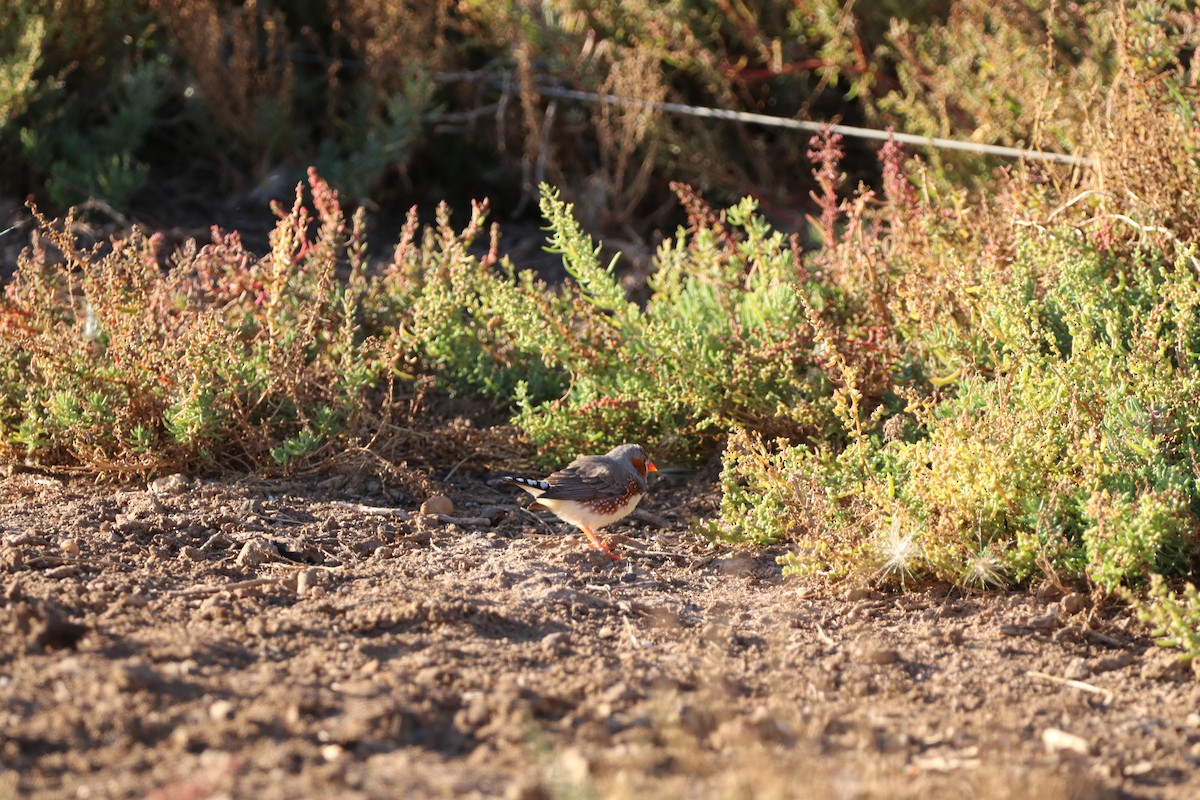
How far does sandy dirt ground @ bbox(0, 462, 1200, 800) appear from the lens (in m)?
2.49

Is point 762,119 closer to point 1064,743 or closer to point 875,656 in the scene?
point 875,656

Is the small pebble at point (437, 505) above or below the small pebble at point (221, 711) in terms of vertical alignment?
below

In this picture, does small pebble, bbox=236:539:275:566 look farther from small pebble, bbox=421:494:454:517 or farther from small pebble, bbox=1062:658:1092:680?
small pebble, bbox=1062:658:1092:680

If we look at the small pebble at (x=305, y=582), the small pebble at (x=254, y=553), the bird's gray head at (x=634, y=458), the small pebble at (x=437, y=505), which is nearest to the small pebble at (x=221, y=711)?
the small pebble at (x=305, y=582)

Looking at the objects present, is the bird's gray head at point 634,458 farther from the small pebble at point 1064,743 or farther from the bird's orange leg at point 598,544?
the small pebble at point 1064,743

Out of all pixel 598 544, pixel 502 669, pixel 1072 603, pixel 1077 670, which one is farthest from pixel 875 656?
pixel 598 544

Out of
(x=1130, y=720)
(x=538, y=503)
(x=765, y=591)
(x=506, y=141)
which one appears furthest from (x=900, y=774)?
(x=506, y=141)

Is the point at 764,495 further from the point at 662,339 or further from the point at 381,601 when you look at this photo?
the point at 381,601

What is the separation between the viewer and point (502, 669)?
3082 millimetres

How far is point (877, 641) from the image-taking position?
347cm

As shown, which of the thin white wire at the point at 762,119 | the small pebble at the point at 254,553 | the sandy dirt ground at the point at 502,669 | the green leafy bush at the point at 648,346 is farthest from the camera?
the thin white wire at the point at 762,119

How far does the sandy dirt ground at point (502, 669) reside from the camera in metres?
2.49

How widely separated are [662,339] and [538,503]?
0.71 meters

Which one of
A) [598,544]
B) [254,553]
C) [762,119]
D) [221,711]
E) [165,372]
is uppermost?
[762,119]
